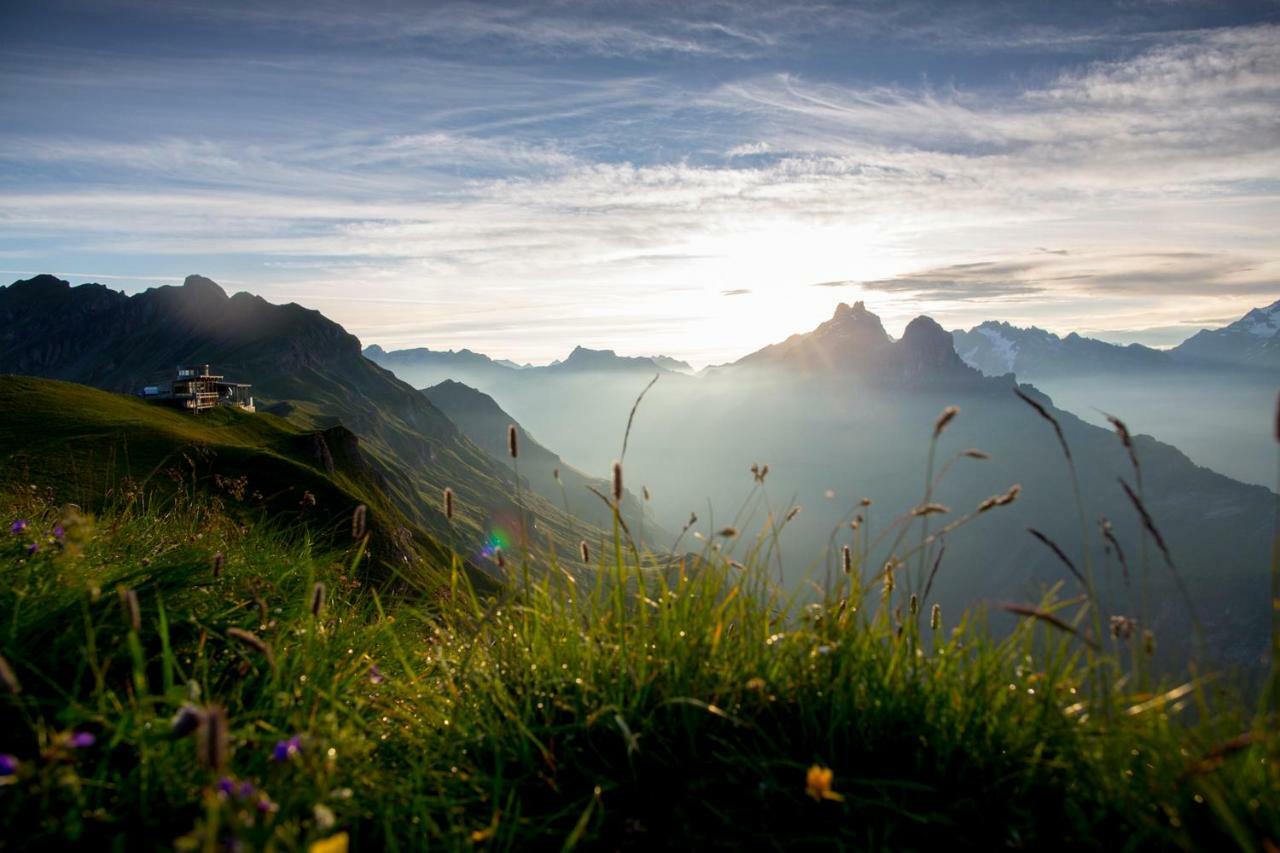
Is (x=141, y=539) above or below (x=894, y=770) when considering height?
above

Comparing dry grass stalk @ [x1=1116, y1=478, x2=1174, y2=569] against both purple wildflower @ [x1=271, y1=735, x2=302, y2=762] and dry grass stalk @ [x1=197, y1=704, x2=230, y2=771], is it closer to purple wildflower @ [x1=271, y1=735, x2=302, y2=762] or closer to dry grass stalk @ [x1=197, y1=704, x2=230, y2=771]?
dry grass stalk @ [x1=197, y1=704, x2=230, y2=771]

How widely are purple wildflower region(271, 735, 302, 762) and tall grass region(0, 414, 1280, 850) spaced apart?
2 centimetres

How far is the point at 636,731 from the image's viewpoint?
164 inches

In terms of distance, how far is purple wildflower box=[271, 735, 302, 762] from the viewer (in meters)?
3.17

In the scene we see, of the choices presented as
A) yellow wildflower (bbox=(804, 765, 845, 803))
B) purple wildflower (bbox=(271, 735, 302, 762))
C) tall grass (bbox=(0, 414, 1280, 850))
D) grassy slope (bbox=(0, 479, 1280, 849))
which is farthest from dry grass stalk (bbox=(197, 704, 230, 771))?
yellow wildflower (bbox=(804, 765, 845, 803))

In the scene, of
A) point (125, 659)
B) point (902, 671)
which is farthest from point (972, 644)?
point (125, 659)

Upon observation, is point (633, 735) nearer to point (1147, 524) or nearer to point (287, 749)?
point (287, 749)

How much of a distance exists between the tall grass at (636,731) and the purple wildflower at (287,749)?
0.02 meters

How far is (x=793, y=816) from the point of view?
3730 millimetres

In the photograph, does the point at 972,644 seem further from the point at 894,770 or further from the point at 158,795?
the point at 158,795

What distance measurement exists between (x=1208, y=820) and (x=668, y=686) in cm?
252

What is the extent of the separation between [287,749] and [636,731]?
1.79 meters

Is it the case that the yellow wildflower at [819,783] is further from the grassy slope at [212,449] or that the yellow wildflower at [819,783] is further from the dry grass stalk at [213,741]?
the grassy slope at [212,449]

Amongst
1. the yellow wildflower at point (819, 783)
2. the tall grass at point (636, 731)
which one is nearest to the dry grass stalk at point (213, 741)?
the tall grass at point (636, 731)
